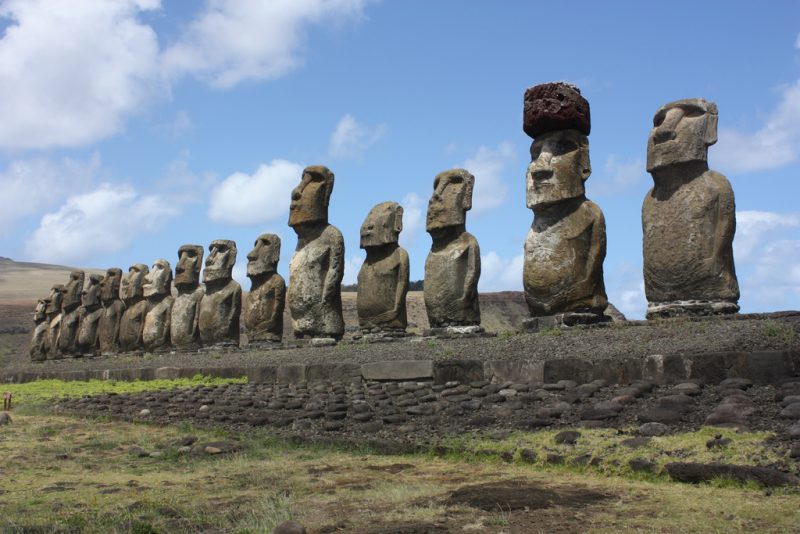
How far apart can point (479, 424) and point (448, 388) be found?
2.45 meters

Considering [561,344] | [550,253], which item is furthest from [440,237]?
[561,344]

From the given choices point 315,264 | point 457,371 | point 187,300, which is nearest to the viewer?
Answer: point 457,371

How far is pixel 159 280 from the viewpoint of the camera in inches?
925

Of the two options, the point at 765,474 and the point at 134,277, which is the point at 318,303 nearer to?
the point at 134,277

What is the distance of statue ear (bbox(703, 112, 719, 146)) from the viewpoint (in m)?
10.6

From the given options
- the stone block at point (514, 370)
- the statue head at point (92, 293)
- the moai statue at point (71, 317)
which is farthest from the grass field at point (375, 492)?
the moai statue at point (71, 317)

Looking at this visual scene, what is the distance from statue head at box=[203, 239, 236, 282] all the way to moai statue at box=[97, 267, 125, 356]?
6691mm

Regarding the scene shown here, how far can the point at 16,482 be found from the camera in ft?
A: 20.4

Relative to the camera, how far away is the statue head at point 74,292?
94.2ft

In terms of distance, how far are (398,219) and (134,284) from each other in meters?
12.4

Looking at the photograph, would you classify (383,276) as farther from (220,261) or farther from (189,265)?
(189,265)

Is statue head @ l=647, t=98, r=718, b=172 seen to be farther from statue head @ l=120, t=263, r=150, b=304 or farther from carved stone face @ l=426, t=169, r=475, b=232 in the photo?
statue head @ l=120, t=263, r=150, b=304

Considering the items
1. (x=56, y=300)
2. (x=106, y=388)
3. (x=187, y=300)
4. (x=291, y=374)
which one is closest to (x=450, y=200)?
(x=291, y=374)

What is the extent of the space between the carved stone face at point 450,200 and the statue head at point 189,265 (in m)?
9.87
